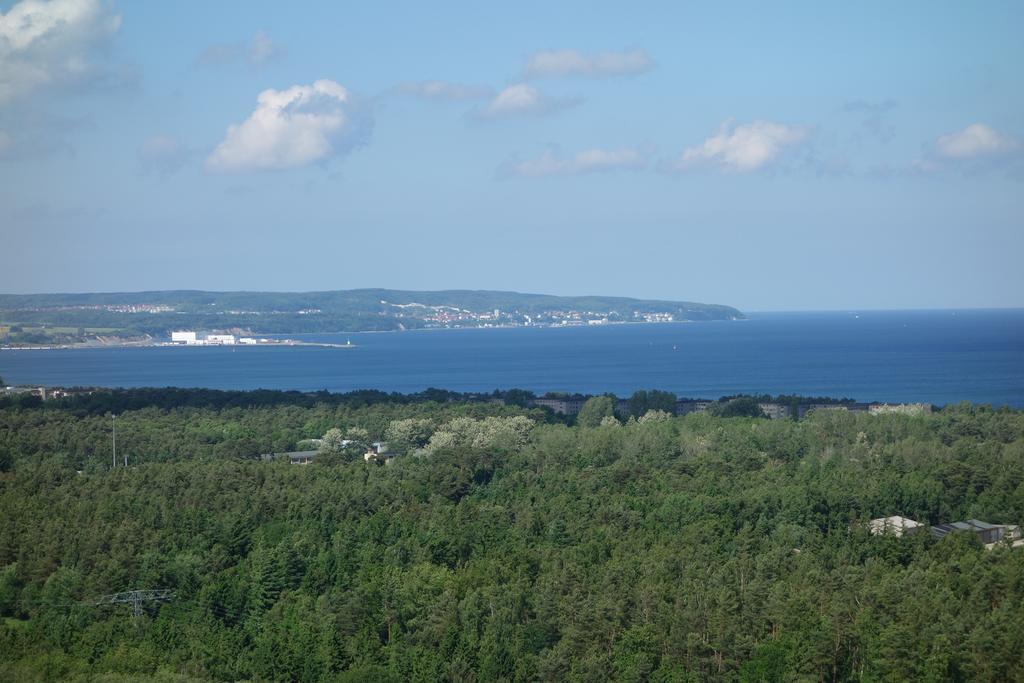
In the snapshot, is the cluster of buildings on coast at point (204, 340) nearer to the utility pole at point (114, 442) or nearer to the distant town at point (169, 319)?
the distant town at point (169, 319)

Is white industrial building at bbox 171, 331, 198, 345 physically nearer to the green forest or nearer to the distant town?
the distant town

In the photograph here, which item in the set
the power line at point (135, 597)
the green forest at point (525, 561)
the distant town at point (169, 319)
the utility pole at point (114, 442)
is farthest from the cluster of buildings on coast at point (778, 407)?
the distant town at point (169, 319)

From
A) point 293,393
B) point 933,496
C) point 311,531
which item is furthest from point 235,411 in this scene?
point 933,496

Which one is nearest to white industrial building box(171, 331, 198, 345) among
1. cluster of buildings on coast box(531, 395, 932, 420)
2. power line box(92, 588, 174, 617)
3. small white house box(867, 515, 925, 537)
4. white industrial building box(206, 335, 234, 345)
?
white industrial building box(206, 335, 234, 345)

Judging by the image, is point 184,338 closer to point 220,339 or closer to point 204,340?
point 204,340

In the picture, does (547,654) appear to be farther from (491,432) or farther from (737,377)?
(737,377)

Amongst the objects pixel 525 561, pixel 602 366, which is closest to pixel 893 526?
pixel 525 561

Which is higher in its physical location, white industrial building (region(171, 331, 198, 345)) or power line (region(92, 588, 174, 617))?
white industrial building (region(171, 331, 198, 345))
